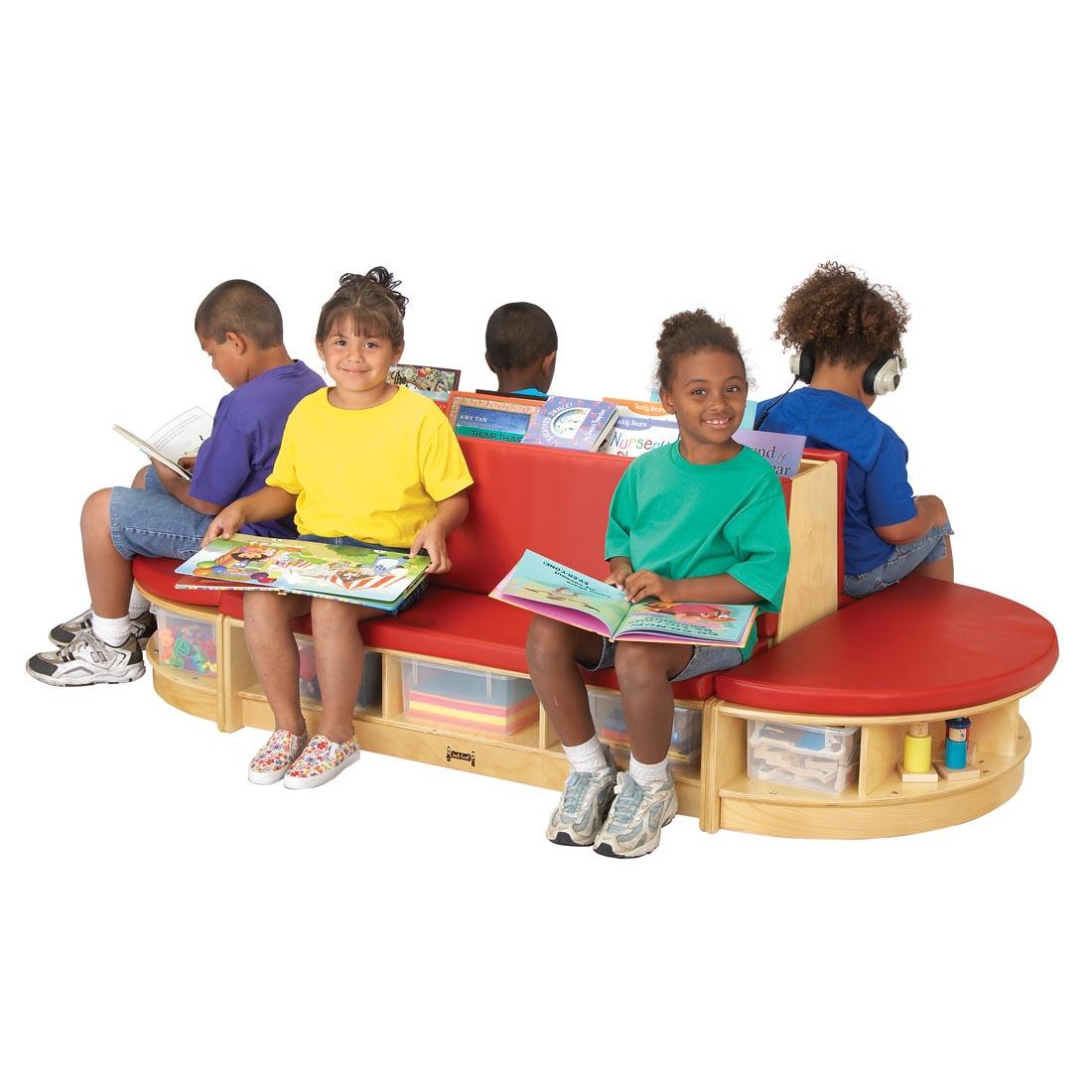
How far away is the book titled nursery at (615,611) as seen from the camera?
513 centimetres

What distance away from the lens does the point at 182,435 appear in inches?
263

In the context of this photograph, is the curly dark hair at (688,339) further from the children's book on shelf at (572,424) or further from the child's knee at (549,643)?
the child's knee at (549,643)

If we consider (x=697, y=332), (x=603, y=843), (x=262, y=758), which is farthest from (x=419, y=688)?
(x=697, y=332)

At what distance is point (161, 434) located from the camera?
6.64m

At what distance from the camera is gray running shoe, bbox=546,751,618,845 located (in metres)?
5.43

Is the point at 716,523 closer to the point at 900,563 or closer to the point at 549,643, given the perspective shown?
the point at 549,643

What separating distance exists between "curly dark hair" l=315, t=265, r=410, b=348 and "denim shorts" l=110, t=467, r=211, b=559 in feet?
2.86

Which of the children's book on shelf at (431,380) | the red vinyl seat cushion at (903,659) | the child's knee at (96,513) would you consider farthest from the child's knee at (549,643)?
the child's knee at (96,513)

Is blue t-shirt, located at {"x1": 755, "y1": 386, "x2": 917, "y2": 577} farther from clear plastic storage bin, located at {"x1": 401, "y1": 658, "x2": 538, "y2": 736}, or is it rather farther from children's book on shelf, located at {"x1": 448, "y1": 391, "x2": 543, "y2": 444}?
clear plastic storage bin, located at {"x1": 401, "y1": 658, "x2": 538, "y2": 736}

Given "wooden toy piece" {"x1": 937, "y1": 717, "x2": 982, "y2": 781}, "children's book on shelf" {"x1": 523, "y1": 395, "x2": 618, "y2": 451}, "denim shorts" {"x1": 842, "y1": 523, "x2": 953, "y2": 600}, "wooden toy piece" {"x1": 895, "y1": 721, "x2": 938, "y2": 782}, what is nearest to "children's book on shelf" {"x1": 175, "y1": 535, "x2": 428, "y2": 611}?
"children's book on shelf" {"x1": 523, "y1": 395, "x2": 618, "y2": 451}

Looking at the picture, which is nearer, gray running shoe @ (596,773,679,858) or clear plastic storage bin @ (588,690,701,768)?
gray running shoe @ (596,773,679,858)

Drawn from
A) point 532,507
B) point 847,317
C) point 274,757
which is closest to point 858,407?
point 847,317

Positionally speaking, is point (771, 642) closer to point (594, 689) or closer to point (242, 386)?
point (594, 689)

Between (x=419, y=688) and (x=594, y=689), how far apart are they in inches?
24.2
